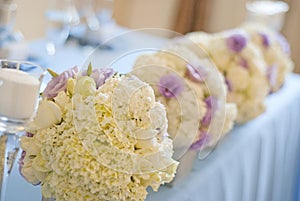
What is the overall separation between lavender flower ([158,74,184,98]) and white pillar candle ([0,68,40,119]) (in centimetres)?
25

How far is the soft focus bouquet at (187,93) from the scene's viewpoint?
103 centimetres

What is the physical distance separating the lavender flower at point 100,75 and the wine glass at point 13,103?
15 centimetres

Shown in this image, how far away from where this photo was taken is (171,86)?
3.55 feet

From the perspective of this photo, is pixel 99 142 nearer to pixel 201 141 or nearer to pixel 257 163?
pixel 201 141

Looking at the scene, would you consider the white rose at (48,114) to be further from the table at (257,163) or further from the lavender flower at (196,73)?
the lavender flower at (196,73)

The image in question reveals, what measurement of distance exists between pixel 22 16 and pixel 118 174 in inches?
112

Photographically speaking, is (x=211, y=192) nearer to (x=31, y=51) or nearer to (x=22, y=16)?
(x=31, y=51)

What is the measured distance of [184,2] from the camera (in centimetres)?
411

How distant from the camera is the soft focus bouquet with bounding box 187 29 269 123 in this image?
1.47 meters

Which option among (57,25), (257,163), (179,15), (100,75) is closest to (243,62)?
(257,163)

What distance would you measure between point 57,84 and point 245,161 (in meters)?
0.71

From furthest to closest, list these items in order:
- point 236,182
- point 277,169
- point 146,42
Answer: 1. point 146,42
2. point 277,169
3. point 236,182

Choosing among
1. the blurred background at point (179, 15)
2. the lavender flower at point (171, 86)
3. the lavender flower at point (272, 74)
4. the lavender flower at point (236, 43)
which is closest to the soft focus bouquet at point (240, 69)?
the lavender flower at point (236, 43)

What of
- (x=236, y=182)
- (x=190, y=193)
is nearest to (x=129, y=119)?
(x=190, y=193)
